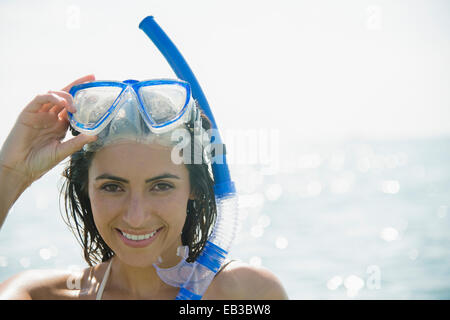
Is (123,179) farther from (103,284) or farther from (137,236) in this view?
(103,284)

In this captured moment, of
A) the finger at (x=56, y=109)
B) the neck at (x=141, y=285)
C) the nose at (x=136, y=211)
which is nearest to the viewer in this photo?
the nose at (x=136, y=211)

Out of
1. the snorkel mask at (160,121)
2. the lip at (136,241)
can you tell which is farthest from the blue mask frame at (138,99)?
the lip at (136,241)

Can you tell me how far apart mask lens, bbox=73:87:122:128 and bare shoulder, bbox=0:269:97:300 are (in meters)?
0.93

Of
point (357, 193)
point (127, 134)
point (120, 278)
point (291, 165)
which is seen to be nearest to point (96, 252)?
point (120, 278)

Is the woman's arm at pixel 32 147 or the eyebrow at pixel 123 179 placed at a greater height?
the woman's arm at pixel 32 147

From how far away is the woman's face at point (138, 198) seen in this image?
2.27 m

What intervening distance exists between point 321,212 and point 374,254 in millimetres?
3202

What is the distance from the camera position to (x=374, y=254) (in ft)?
32.6

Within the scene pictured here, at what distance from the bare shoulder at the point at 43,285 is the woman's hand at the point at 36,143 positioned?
1.84ft

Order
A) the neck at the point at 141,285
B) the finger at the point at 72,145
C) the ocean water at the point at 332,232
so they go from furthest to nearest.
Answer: the ocean water at the point at 332,232 < the neck at the point at 141,285 < the finger at the point at 72,145

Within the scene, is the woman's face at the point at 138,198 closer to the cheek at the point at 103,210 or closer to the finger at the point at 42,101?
the cheek at the point at 103,210

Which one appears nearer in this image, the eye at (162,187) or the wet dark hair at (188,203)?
the eye at (162,187)

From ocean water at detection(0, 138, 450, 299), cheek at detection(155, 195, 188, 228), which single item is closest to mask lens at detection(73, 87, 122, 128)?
cheek at detection(155, 195, 188, 228)
